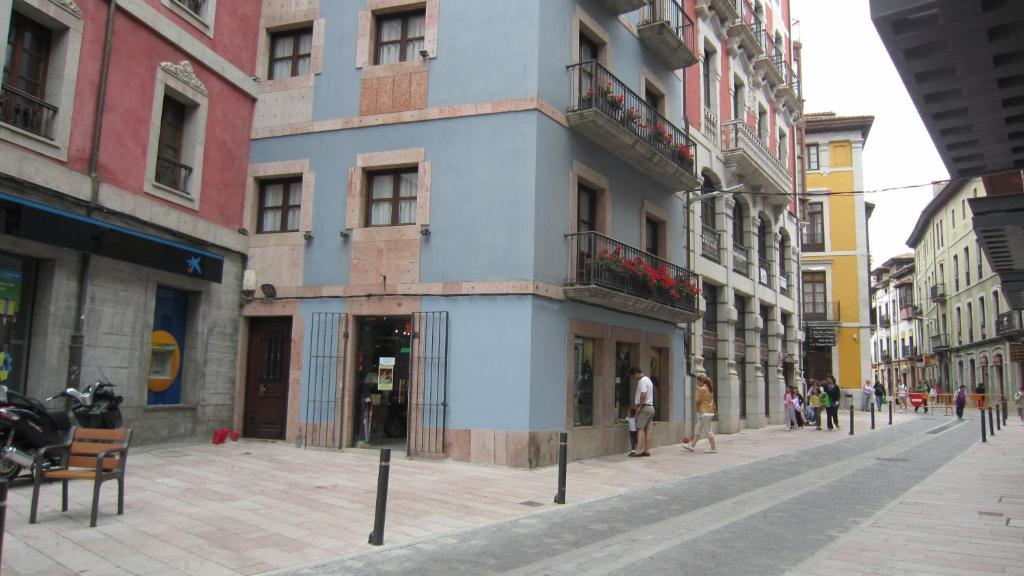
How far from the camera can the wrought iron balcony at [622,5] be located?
15561mm

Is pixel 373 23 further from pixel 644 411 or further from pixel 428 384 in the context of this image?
pixel 644 411

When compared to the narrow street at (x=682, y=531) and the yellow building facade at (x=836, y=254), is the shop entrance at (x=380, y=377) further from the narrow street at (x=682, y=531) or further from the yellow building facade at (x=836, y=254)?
the yellow building facade at (x=836, y=254)

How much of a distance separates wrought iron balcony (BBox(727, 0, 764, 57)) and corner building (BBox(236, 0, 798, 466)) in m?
9.19

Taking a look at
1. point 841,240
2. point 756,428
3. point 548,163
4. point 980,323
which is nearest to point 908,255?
point 980,323

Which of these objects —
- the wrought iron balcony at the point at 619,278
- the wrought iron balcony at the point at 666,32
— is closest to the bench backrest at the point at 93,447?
the wrought iron balcony at the point at 619,278

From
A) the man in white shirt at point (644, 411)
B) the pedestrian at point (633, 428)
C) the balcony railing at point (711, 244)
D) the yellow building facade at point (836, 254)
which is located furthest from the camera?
the yellow building facade at point (836, 254)

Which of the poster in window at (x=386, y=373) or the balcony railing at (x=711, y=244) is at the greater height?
the balcony railing at (x=711, y=244)

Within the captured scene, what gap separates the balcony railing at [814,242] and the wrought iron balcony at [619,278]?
26941 mm

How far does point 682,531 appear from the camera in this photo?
7582 millimetres

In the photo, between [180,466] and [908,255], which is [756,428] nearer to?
[180,466]

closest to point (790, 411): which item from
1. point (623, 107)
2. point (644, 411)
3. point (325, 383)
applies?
point (644, 411)

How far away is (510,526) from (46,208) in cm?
826

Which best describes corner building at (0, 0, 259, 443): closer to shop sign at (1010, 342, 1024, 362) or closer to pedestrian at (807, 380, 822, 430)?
pedestrian at (807, 380, 822, 430)

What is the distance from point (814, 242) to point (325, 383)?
3388cm
